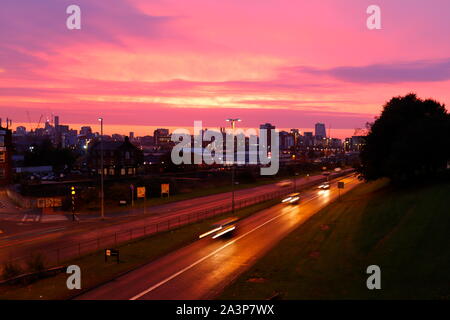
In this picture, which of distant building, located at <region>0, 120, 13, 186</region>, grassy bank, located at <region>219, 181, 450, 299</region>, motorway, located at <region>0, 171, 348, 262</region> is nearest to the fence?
motorway, located at <region>0, 171, 348, 262</region>

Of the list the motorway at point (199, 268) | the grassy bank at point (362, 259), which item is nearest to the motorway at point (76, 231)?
the motorway at point (199, 268)

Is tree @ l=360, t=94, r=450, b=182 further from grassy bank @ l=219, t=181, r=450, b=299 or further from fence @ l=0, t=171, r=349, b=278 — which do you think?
fence @ l=0, t=171, r=349, b=278

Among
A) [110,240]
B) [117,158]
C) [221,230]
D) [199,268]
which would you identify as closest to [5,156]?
[117,158]

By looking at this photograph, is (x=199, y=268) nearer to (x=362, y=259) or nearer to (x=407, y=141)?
(x=362, y=259)

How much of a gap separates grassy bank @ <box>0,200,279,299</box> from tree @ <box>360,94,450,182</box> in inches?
1144

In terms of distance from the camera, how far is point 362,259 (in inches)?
949

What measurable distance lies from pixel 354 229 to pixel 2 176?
64.9m

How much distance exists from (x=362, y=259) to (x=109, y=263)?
16007 mm

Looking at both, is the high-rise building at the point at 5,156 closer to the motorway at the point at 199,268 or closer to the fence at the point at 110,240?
the fence at the point at 110,240

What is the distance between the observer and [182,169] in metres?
104

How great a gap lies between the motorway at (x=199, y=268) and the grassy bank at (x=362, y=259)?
115cm

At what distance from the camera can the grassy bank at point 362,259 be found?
60.8 ft

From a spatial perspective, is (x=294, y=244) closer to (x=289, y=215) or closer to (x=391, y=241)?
(x=391, y=241)
